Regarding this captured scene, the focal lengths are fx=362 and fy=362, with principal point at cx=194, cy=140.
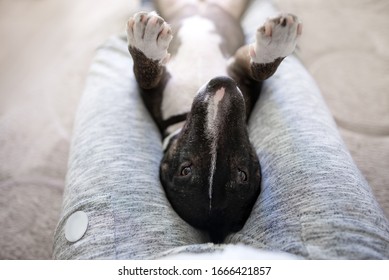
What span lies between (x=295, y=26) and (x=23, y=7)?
1913 mm

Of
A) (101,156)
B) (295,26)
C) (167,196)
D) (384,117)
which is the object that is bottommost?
(384,117)

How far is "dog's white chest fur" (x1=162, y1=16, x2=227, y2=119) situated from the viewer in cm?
117

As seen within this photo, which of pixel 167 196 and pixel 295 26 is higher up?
pixel 295 26

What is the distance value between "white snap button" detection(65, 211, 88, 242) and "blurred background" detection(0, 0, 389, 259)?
43 centimetres

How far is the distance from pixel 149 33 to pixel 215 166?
16.3 inches

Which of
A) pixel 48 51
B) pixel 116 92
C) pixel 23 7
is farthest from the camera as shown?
pixel 23 7

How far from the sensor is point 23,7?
7.36 feet

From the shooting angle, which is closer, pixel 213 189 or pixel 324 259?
pixel 324 259

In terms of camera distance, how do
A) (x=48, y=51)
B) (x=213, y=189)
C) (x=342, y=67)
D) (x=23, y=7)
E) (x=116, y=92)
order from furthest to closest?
(x=23, y=7)
(x=48, y=51)
(x=342, y=67)
(x=116, y=92)
(x=213, y=189)

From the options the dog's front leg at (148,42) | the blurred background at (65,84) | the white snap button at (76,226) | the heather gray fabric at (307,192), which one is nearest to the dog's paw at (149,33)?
the dog's front leg at (148,42)

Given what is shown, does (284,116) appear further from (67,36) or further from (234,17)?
(67,36)

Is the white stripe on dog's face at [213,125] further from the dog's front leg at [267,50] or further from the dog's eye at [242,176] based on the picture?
the dog's front leg at [267,50]

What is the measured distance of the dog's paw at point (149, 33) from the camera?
98cm

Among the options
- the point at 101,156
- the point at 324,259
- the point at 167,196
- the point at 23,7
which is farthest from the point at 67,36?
the point at 324,259
